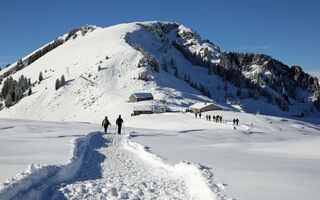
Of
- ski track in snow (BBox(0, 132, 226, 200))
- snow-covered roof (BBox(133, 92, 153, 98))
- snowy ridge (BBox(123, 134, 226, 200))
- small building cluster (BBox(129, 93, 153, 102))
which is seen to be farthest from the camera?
snow-covered roof (BBox(133, 92, 153, 98))

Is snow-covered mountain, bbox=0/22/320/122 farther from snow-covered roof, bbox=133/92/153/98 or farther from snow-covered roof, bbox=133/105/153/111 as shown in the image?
snow-covered roof, bbox=133/105/153/111

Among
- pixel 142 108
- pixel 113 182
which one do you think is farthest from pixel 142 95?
pixel 113 182

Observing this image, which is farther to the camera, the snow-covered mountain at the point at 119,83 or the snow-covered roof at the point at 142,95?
the snow-covered mountain at the point at 119,83

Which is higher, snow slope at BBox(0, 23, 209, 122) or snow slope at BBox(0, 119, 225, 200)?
snow slope at BBox(0, 23, 209, 122)

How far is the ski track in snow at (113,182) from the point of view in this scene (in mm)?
5695

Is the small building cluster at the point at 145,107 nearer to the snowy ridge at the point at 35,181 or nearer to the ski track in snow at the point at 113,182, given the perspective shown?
the ski track in snow at the point at 113,182

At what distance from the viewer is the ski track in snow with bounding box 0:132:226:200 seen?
224 inches

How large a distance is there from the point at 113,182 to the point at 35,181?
2.34 m

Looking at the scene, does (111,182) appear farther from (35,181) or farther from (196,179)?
(196,179)

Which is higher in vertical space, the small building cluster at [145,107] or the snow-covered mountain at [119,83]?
the snow-covered mountain at [119,83]

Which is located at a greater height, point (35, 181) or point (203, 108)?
point (203, 108)

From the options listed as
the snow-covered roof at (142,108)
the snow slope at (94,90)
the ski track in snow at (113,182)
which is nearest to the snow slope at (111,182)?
the ski track in snow at (113,182)

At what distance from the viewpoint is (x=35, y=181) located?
20.6ft

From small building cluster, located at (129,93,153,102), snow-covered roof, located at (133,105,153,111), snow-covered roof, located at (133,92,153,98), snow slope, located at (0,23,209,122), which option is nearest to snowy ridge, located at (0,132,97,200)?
snow-covered roof, located at (133,105,153,111)
